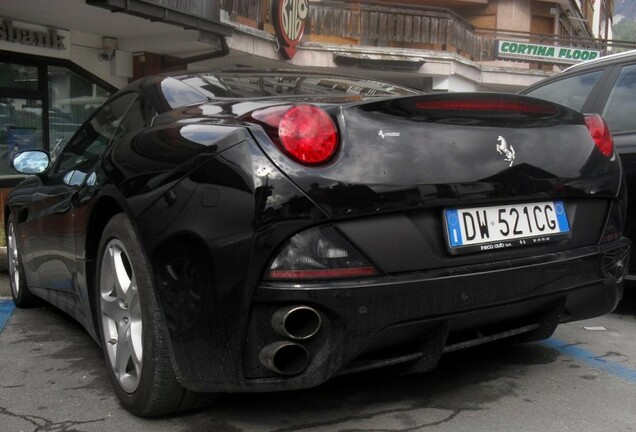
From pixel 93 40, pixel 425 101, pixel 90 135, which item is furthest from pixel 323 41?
pixel 425 101

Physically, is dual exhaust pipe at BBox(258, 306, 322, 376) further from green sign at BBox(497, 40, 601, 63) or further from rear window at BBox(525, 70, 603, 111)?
green sign at BBox(497, 40, 601, 63)

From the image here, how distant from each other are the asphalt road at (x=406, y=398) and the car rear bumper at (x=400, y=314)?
0.96 ft

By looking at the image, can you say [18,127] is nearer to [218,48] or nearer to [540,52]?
[218,48]

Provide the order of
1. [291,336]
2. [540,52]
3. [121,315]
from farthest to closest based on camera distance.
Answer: [540,52] → [121,315] → [291,336]

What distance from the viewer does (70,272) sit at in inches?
139

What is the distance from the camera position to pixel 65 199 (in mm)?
3559

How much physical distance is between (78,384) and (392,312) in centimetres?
167

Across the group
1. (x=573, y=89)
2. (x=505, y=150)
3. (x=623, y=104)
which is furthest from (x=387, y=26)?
(x=505, y=150)

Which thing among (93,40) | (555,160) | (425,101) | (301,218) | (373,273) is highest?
(93,40)

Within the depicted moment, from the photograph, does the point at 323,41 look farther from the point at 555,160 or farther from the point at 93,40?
the point at 555,160

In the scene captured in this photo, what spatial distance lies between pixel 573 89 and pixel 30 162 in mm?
3530

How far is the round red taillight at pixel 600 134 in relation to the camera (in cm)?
307

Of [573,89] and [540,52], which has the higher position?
[540,52]

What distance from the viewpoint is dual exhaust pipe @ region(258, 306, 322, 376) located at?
7.45ft
